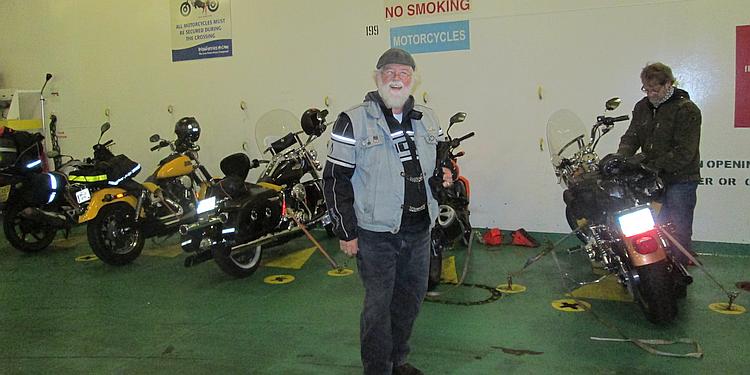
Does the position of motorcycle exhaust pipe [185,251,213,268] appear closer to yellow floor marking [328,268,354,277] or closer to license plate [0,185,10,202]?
yellow floor marking [328,268,354,277]

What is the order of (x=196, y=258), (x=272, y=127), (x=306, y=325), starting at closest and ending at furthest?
(x=306, y=325) < (x=196, y=258) < (x=272, y=127)

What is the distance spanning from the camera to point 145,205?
543 cm

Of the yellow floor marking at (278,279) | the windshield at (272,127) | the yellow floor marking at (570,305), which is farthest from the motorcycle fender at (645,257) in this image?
the windshield at (272,127)

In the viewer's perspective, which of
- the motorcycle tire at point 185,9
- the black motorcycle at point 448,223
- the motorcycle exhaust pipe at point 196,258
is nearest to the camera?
the black motorcycle at point 448,223

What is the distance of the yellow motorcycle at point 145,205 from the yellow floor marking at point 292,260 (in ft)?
2.67

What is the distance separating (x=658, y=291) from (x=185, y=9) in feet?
18.6

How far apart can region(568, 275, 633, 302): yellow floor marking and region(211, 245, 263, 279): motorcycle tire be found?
2.31 metres

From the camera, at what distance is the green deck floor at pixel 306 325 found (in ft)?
10.3

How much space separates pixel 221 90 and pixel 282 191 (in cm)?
243

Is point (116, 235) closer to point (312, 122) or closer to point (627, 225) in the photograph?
point (312, 122)

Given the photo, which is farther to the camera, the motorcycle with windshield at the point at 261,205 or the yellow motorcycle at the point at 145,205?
Result: the yellow motorcycle at the point at 145,205

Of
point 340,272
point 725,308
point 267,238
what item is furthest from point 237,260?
point 725,308

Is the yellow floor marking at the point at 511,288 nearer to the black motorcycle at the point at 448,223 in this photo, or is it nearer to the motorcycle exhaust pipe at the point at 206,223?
the black motorcycle at the point at 448,223

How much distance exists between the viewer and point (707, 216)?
518 centimetres
